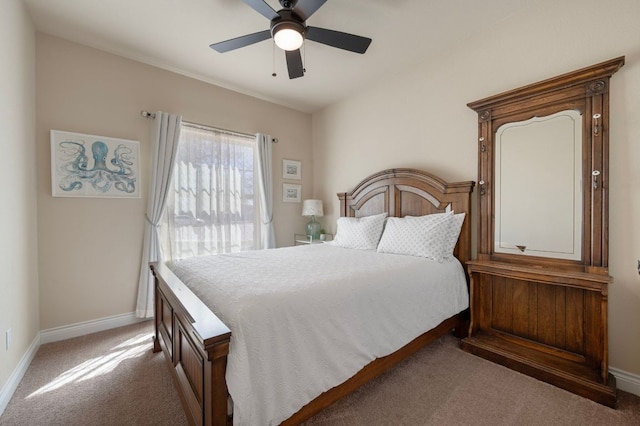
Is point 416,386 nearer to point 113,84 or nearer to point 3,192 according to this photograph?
point 3,192

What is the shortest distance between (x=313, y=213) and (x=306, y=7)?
2663 millimetres

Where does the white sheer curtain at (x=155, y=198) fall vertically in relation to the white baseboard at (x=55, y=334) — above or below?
above

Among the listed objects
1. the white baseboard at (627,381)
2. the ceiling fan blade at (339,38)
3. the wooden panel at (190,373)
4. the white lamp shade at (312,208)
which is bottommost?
the white baseboard at (627,381)

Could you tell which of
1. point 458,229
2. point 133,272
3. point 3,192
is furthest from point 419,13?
point 133,272

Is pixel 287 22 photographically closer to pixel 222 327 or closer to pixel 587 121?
pixel 222 327

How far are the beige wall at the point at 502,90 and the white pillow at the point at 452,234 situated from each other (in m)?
0.47

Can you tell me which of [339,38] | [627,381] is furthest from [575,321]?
[339,38]

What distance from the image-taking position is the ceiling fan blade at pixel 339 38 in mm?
2039

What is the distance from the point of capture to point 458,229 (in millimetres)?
2531

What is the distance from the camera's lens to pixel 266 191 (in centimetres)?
393

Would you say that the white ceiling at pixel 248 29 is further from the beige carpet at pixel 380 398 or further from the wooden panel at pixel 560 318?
the beige carpet at pixel 380 398

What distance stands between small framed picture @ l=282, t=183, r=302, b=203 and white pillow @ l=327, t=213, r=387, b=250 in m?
1.32

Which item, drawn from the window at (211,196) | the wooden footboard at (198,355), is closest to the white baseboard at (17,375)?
the wooden footboard at (198,355)

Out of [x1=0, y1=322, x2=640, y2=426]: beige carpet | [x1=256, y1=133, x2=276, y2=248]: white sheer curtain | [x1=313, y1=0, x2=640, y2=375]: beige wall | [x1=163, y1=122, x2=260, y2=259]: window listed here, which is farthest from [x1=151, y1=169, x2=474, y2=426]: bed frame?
[x1=256, y1=133, x2=276, y2=248]: white sheer curtain
